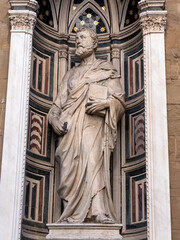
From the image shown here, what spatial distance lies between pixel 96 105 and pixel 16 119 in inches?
51.9

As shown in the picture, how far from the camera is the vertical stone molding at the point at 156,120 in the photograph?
9523 millimetres

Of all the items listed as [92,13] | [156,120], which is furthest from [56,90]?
[156,120]

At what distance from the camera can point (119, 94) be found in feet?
34.7

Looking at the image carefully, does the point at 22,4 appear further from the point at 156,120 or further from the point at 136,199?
the point at 136,199

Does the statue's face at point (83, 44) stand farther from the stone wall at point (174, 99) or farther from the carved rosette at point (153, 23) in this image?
the stone wall at point (174, 99)

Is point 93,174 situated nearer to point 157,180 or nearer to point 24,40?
point 157,180

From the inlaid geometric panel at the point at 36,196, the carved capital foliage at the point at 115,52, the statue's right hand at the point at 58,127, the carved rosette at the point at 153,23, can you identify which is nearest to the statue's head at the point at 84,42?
the carved capital foliage at the point at 115,52

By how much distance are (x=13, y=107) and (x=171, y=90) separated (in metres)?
2.56

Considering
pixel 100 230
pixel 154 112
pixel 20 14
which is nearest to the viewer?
pixel 100 230

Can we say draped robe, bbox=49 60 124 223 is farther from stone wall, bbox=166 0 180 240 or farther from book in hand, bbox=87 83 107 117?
stone wall, bbox=166 0 180 240

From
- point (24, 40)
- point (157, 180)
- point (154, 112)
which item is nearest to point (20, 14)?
point (24, 40)

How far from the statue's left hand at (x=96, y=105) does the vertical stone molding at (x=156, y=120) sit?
2.27 feet

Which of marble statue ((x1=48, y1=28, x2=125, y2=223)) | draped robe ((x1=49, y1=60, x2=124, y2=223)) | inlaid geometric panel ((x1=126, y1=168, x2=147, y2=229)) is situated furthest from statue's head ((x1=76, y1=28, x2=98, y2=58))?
inlaid geometric panel ((x1=126, y1=168, x2=147, y2=229))

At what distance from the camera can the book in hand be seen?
1049 cm
